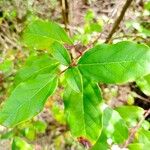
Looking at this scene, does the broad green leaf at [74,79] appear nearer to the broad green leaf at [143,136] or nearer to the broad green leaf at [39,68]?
the broad green leaf at [39,68]

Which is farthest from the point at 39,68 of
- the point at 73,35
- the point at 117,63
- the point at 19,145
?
the point at 73,35

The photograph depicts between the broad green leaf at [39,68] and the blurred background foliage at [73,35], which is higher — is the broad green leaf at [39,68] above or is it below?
above

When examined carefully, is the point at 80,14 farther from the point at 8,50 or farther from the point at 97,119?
the point at 97,119

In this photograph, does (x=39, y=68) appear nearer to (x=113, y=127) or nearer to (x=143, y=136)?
(x=113, y=127)

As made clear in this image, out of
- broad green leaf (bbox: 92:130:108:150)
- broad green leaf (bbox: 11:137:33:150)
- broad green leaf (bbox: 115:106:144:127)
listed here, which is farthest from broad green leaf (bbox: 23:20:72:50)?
broad green leaf (bbox: 11:137:33:150)

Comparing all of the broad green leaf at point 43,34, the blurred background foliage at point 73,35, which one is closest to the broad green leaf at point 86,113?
the broad green leaf at point 43,34

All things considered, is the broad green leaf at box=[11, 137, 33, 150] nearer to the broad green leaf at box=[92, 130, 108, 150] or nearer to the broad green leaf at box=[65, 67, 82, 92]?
the broad green leaf at box=[92, 130, 108, 150]
